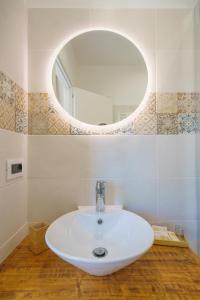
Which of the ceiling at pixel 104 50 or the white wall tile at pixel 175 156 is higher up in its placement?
the ceiling at pixel 104 50

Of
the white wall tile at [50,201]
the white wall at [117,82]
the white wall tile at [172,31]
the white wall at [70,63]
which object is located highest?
the white wall tile at [172,31]

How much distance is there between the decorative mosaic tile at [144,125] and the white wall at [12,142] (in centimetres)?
64

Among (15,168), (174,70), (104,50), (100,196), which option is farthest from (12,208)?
(174,70)

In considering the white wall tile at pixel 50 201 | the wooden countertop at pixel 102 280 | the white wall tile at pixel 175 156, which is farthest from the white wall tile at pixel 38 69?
the wooden countertop at pixel 102 280

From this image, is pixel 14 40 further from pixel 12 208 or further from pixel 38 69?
pixel 12 208

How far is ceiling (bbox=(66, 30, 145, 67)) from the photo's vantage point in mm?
1058

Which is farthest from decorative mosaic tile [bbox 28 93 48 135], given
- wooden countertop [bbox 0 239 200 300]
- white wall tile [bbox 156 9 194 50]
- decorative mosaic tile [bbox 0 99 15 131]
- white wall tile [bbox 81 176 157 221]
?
white wall tile [bbox 156 9 194 50]

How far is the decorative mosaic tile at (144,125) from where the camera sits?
41.3 inches

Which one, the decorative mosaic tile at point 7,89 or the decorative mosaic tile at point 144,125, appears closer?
the decorative mosaic tile at point 7,89

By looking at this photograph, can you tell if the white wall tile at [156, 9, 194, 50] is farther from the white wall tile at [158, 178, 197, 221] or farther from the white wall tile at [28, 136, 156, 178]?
the white wall tile at [158, 178, 197, 221]

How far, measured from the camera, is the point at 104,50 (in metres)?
1.08

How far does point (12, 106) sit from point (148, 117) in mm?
738

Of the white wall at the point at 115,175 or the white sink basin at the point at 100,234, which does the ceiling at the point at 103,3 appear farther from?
Result: the white sink basin at the point at 100,234

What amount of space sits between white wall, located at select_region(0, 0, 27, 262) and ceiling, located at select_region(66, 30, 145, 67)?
30 centimetres
